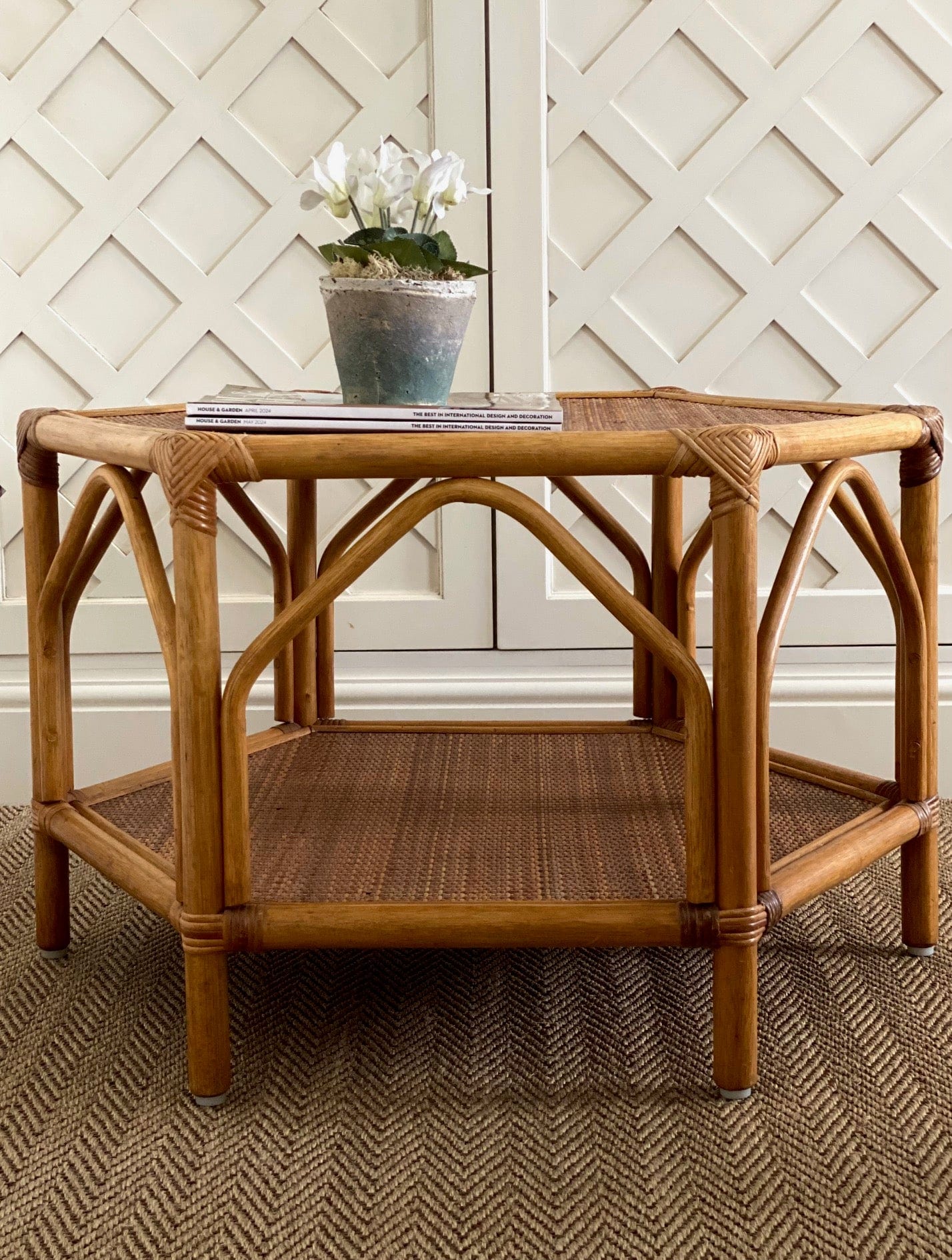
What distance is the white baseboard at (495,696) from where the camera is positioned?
1.51m

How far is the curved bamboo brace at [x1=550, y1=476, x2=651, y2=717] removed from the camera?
119 centimetres

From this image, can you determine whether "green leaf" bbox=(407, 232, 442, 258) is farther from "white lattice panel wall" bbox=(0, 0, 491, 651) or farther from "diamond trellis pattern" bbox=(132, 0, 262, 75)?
"diamond trellis pattern" bbox=(132, 0, 262, 75)


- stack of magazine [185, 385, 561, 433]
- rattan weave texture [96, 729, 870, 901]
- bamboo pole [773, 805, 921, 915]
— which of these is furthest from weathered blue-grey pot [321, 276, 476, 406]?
bamboo pole [773, 805, 921, 915]

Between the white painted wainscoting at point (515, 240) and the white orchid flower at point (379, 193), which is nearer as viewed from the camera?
the white orchid flower at point (379, 193)

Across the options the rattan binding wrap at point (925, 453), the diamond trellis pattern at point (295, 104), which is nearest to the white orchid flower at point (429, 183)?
the rattan binding wrap at point (925, 453)

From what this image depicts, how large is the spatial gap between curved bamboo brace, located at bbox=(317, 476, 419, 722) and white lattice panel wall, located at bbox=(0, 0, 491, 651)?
24cm

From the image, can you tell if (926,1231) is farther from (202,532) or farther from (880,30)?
(880,30)

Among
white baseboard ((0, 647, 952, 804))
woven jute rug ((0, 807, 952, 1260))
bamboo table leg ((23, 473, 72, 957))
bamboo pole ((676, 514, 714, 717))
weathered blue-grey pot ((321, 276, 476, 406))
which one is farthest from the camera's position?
white baseboard ((0, 647, 952, 804))

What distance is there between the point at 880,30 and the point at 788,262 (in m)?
0.29

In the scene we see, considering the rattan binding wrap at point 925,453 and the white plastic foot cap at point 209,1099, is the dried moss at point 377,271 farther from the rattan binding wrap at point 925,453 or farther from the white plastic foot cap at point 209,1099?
the white plastic foot cap at point 209,1099

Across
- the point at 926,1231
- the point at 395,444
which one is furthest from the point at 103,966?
the point at 926,1231

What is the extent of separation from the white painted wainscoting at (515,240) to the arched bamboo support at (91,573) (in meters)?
0.49

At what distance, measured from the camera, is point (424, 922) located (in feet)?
2.67

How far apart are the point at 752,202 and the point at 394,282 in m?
0.71
